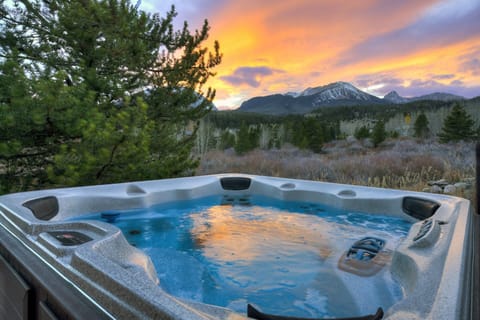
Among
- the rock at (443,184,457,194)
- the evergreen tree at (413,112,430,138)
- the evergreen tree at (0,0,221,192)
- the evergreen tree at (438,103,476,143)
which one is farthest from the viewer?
the evergreen tree at (413,112,430,138)

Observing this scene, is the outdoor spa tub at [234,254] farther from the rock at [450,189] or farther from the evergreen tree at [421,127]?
the evergreen tree at [421,127]

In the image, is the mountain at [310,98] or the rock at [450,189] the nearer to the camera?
the rock at [450,189]

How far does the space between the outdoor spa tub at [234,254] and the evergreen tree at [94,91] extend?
38.8 inches

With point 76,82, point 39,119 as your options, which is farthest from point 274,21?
point 39,119

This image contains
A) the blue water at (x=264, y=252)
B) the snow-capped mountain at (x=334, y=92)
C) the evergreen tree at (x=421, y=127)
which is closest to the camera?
the blue water at (x=264, y=252)

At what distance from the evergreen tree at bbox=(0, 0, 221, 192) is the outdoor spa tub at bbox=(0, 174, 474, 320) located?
3.23 ft

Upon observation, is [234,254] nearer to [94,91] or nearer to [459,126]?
[94,91]

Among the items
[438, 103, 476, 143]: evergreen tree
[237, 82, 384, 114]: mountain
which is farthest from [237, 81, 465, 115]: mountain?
[438, 103, 476, 143]: evergreen tree

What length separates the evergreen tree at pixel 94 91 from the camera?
128 inches

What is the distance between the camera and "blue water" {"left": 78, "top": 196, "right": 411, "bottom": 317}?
132cm

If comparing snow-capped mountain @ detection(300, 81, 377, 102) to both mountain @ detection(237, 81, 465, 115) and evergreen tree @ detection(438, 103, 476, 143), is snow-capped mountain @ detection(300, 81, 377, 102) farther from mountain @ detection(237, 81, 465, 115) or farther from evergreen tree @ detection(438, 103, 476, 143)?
evergreen tree @ detection(438, 103, 476, 143)

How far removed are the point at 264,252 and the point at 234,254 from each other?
20 centimetres

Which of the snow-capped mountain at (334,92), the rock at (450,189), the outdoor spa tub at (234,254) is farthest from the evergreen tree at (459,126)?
the snow-capped mountain at (334,92)

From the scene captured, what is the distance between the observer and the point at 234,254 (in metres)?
1.91
